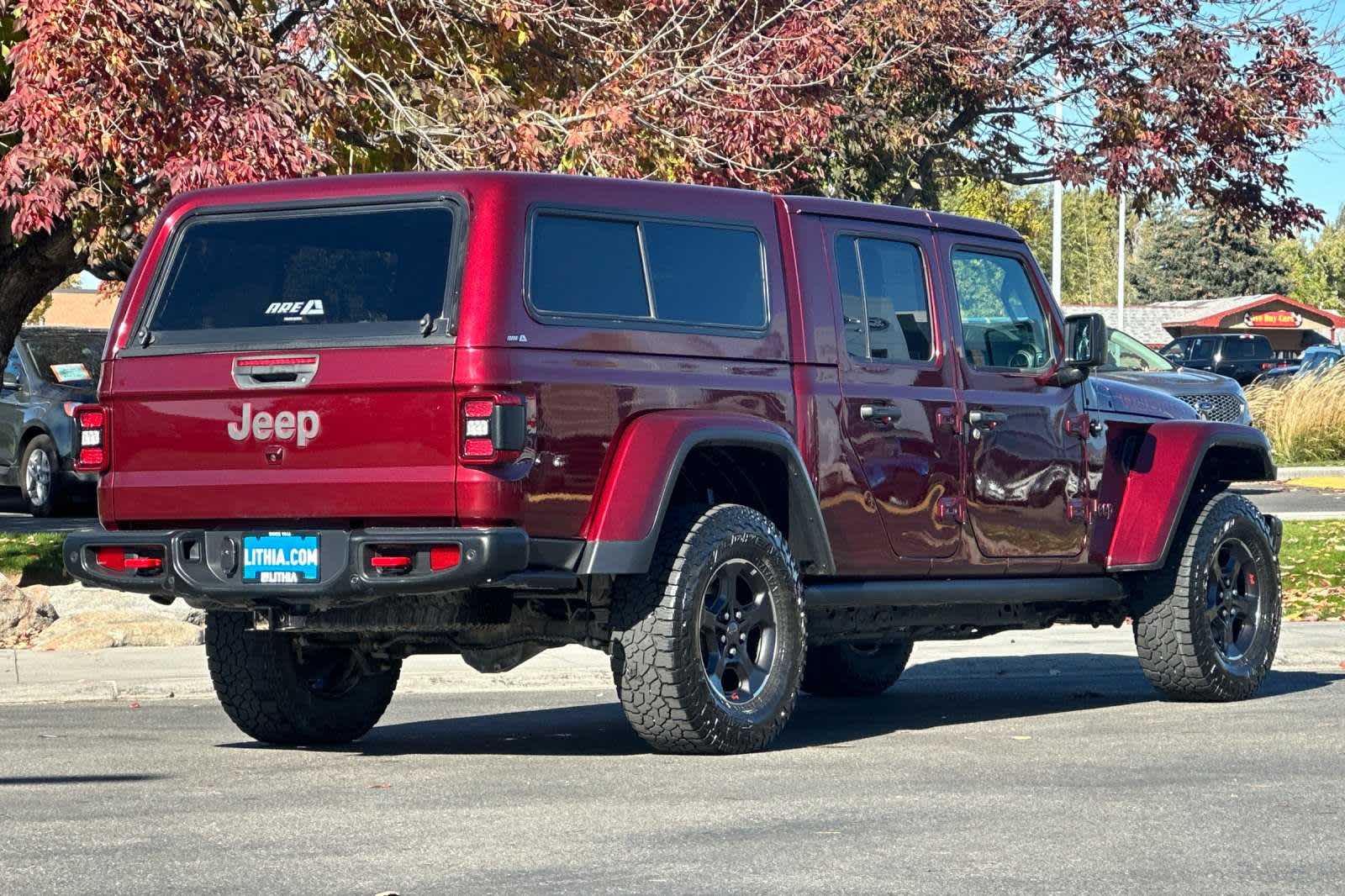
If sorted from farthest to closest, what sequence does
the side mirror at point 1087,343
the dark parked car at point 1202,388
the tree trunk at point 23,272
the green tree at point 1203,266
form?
the green tree at point 1203,266 < the dark parked car at point 1202,388 < the tree trunk at point 23,272 < the side mirror at point 1087,343

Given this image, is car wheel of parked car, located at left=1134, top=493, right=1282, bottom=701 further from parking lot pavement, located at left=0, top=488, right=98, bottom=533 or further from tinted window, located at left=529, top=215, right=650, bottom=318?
parking lot pavement, located at left=0, top=488, right=98, bottom=533

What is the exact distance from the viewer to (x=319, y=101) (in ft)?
44.8

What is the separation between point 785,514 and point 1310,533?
35.4ft

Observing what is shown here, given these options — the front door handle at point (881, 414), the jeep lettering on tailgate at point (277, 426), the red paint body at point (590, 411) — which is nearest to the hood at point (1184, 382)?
the red paint body at point (590, 411)

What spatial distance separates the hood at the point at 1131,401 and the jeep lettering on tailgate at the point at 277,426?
3965mm

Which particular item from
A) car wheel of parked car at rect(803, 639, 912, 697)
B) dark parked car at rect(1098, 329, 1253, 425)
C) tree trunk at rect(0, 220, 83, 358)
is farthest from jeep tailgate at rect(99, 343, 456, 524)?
dark parked car at rect(1098, 329, 1253, 425)

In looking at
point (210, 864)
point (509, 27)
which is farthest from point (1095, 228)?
point (210, 864)

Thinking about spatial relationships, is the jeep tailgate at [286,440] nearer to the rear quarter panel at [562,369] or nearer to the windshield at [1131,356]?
the rear quarter panel at [562,369]

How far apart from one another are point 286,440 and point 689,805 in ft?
6.58

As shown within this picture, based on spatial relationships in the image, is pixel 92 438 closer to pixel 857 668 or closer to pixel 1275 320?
pixel 857 668

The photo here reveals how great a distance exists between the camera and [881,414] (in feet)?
29.7

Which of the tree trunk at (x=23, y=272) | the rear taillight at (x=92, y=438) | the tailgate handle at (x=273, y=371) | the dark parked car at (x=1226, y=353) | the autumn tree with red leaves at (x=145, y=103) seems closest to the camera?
the tailgate handle at (x=273, y=371)

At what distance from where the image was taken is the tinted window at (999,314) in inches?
384

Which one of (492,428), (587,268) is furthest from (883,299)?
(492,428)
